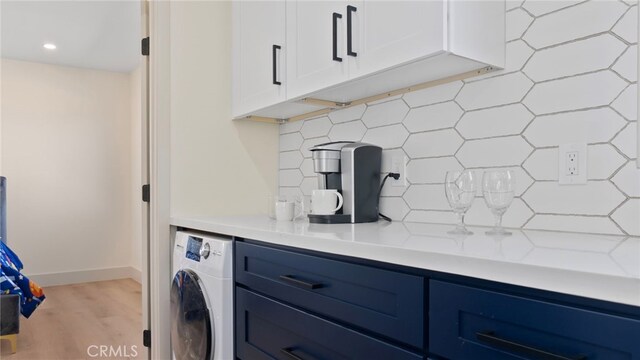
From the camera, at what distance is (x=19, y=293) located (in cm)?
311

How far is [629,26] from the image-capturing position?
1.21 metres

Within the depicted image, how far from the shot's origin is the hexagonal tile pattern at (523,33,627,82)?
124cm

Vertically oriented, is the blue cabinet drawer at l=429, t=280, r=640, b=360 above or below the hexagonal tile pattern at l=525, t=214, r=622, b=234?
below

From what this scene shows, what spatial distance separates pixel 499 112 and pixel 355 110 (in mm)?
687

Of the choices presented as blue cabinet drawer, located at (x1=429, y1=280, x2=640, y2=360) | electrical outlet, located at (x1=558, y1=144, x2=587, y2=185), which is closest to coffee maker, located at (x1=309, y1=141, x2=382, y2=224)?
electrical outlet, located at (x1=558, y1=144, x2=587, y2=185)

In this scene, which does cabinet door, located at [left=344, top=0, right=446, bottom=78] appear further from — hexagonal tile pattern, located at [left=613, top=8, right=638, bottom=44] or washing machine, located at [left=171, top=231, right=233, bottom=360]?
washing machine, located at [left=171, top=231, right=233, bottom=360]

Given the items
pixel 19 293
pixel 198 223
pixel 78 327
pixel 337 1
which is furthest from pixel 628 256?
pixel 78 327

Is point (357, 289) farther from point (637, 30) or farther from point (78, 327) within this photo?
point (78, 327)

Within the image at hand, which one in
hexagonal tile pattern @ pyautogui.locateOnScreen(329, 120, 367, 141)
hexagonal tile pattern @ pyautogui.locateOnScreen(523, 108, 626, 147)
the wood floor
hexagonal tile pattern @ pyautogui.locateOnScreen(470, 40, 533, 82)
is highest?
hexagonal tile pattern @ pyautogui.locateOnScreen(470, 40, 533, 82)

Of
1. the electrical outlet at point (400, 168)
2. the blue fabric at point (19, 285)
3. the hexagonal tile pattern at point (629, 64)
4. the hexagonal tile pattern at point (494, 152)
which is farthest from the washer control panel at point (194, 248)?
the blue fabric at point (19, 285)

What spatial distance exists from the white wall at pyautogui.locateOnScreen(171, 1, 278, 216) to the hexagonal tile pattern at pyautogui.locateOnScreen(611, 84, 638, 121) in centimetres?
168

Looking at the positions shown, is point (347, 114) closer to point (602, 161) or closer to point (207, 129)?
point (207, 129)

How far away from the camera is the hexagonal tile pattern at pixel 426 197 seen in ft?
5.42

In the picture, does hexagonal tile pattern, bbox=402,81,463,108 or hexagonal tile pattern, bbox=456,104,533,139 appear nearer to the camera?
hexagonal tile pattern, bbox=456,104,533,139
